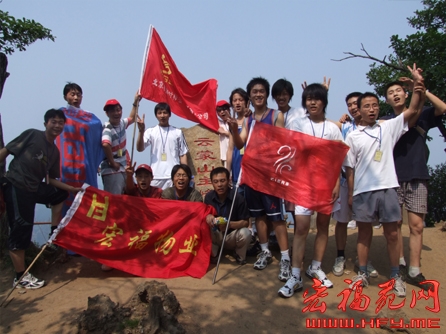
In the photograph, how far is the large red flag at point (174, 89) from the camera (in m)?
5.86

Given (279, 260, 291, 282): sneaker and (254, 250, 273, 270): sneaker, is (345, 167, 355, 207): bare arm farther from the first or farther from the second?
(254, 250, 273, 270): sneaker

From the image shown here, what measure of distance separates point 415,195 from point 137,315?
3609 mm

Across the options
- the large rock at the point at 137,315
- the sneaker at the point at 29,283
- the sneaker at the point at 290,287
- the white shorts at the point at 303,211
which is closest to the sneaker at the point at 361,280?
the sneaker at the point at 290,287

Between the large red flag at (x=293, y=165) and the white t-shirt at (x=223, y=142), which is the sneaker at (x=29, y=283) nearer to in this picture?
the large red flag at (x=293, y=165)

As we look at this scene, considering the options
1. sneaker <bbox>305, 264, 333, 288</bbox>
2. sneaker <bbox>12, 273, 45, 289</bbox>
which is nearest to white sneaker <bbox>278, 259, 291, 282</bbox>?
sneaker <bbox>305, 264, 333, 288</bbox>

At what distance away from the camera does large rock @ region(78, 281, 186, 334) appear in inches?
126

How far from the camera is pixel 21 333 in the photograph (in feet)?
11.7

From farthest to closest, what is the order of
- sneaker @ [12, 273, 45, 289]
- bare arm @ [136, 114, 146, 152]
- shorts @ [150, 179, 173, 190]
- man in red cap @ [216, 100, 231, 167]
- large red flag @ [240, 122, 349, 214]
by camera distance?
man in red cap @ [216, 100, 231, 167] < shorts @ [150, 179, 173, 190] < bare arm @ [136, 114, 146, 152] < sneaker @ [12, 273, 45, 289] < large red flag @ [240, 122, 349, 214]

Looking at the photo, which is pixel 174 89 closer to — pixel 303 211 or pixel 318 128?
pixel 318 128

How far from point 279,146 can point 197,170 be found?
2586mm

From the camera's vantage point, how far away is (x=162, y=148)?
6016mm

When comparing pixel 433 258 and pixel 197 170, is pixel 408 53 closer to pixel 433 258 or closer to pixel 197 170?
pixel 433 258

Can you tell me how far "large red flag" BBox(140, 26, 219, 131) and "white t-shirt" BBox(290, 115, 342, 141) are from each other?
8.40 feet

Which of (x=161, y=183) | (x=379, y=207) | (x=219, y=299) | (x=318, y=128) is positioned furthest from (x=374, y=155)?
(x=161, y=183)
